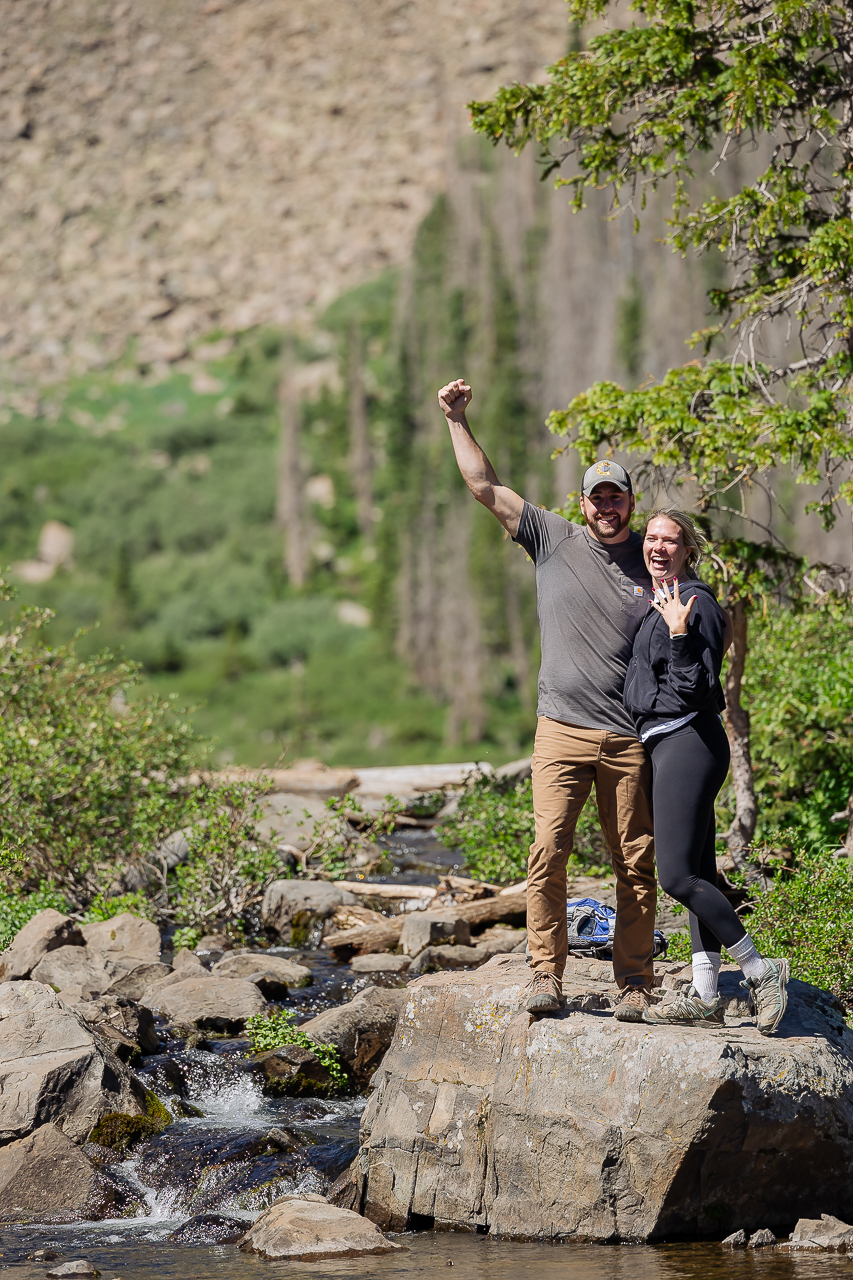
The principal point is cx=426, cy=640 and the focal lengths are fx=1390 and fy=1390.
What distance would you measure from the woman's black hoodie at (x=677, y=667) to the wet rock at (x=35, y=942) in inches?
249

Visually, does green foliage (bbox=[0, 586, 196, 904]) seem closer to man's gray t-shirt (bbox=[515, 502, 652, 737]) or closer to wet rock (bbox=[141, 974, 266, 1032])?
wet rock (bbox=[141, 974, 266, 1032])

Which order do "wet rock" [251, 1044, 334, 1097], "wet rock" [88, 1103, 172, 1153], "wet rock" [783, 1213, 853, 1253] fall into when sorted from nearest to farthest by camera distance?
"wet rock" [783, 1213, 853, 1253]
"wet rock" [88, 1103, 172, 1153]
"wet rock" [251, 1044, 334, 1097]

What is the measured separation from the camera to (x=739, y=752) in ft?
36.1

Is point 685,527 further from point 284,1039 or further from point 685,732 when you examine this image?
point 284,1039

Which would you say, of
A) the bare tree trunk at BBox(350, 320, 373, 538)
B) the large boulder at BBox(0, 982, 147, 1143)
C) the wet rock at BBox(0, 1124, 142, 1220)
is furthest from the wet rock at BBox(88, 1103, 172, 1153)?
the bare tree trunk at BBox(350, 320, 373, 538)

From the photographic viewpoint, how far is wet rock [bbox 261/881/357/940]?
12414 mm

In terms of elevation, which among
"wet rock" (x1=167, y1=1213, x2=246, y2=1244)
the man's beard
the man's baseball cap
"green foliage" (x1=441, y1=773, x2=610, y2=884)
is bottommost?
"wet rock" (x1=167, y1=1213, x2=246, y2=1244)

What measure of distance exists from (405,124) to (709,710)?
285ft

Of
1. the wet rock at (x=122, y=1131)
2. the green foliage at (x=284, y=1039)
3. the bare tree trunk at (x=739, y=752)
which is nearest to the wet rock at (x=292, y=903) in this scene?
the green foliage at (x=284, y=1039)

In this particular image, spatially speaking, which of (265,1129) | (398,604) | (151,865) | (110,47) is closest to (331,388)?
(398,604)

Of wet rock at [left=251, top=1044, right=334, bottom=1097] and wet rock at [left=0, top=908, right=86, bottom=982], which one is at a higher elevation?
wet rock at [left=0, top=908, right=86, bottom=982]

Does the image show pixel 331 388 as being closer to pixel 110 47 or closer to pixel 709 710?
pixel 110 47

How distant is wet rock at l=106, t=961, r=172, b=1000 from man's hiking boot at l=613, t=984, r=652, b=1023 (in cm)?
486

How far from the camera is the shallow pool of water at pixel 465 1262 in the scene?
539 cm
